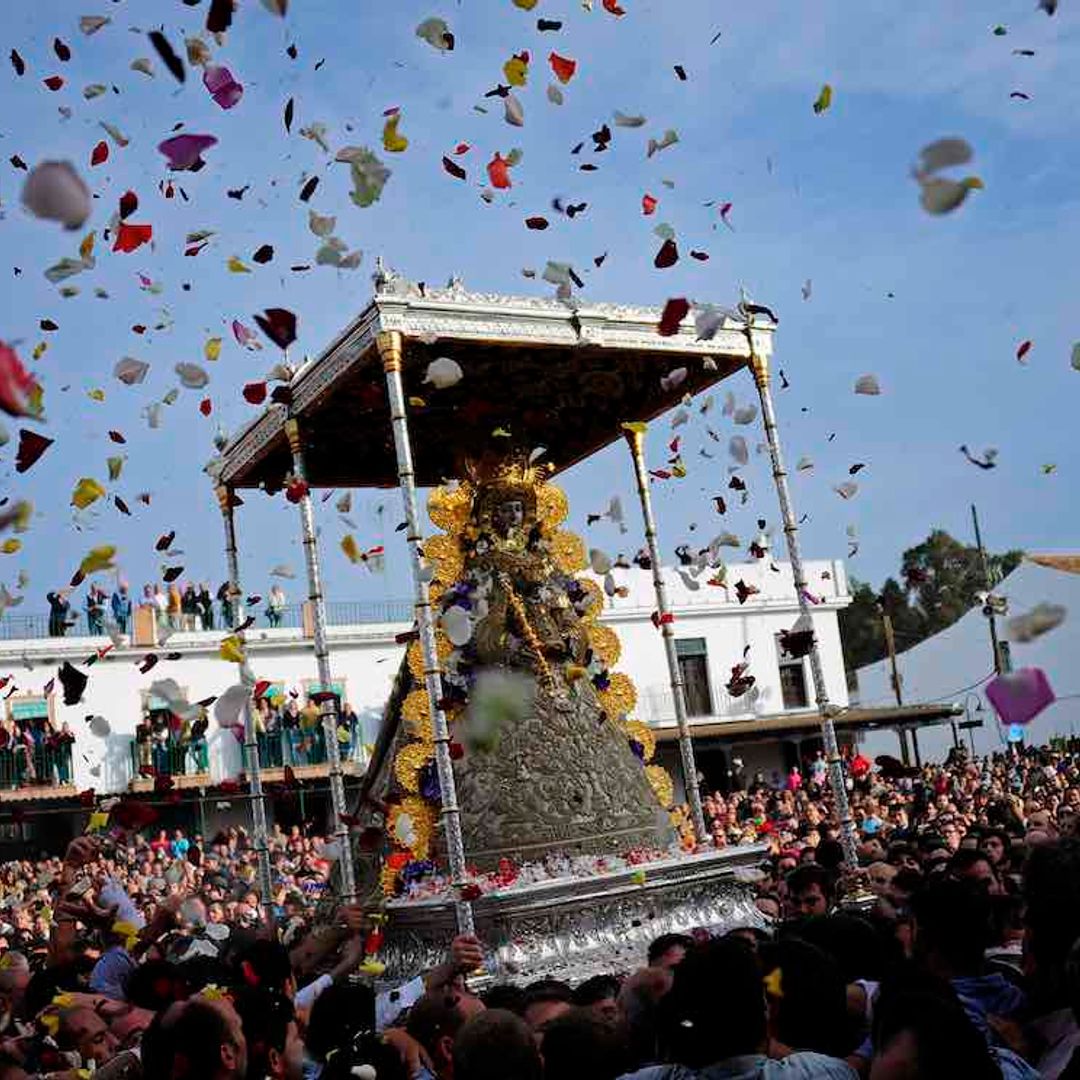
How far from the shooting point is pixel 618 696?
11.7 meters

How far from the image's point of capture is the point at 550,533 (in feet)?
38.5

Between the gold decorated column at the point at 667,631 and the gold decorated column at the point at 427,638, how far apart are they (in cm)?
274

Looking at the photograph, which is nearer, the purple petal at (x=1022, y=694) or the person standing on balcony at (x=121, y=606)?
the purple petal at (x=1022, y=694)

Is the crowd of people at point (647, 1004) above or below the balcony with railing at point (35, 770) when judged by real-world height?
below

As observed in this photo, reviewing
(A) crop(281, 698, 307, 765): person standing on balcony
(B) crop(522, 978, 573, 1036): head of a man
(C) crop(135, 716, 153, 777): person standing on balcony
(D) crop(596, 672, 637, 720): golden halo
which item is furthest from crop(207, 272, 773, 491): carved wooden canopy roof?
(C) crop(135, 716, 153, 777): person standing on balcony

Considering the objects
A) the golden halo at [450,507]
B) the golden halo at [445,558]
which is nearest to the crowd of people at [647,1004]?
the golden halo at [445,558]

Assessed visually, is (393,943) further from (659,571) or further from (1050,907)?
(1050,907)

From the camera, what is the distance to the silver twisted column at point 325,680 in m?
9.87

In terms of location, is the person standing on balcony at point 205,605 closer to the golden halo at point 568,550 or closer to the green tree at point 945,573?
the golden halo at point 568,550

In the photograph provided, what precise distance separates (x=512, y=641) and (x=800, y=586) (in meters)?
2.37

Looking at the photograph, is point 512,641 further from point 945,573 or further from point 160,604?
point 945,573

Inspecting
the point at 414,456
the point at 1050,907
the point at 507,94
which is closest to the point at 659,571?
the point at 414,456

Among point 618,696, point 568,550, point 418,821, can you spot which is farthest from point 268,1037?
point 568,550

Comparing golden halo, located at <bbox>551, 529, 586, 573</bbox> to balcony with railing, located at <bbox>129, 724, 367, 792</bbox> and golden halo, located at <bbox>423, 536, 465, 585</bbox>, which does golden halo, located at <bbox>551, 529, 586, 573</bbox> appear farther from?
balcony with railing, located at <bbox>129, 724, 367, 792</bbox>
